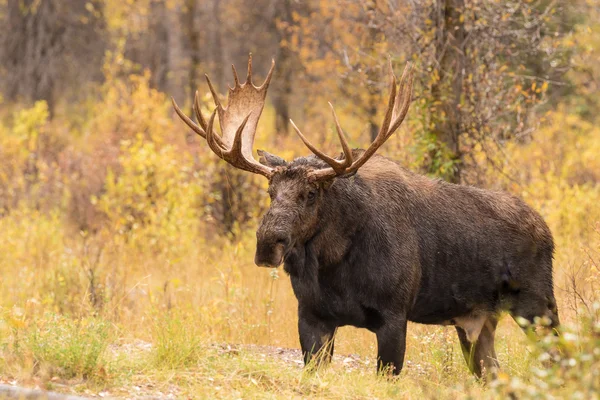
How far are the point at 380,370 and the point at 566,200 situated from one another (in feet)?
21.2

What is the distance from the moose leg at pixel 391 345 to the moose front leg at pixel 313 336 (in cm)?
35

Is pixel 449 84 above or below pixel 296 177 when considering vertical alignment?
above

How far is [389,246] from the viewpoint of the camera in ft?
21.6

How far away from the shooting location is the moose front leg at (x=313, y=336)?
21.2 ft

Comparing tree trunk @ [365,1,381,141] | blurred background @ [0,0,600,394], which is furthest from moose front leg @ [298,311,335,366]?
tree trunk @ [365,1,381,141]

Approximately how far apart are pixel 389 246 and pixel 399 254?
91 millimetres

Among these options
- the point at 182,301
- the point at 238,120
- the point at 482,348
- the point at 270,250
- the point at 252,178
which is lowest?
the point at 182,301

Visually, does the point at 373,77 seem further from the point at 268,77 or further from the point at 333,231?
the point at 333,231

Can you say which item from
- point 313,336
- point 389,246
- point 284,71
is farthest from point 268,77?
point 284,71

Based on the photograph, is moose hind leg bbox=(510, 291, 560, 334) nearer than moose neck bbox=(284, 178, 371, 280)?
No

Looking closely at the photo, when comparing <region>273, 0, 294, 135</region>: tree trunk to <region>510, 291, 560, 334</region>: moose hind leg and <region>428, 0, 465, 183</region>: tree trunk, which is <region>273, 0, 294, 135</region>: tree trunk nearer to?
<region>428, 0, 465, 183</region>: tree trunk

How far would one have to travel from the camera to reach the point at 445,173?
9445mm

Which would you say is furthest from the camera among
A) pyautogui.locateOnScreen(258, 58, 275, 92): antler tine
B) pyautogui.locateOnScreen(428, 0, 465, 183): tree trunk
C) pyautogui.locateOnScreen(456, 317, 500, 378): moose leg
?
pyautogui.locateOnScreen(428, 0, 465, 183): tree trunk

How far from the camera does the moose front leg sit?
648cm
